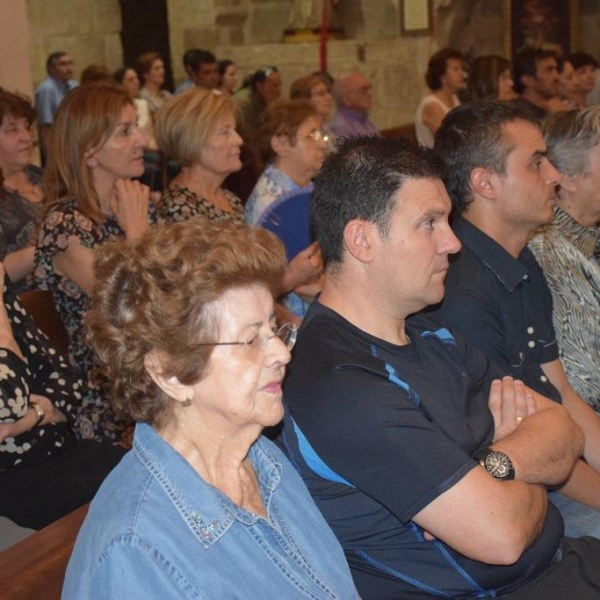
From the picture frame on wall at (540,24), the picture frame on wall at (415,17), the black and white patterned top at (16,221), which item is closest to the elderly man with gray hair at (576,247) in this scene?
the black and white patterned top at (16,221)

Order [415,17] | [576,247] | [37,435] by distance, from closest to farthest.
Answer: [37,435]
[576,247]
[415,17]

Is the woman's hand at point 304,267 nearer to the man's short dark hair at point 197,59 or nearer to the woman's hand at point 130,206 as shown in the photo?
the woman's hand at point 130,206

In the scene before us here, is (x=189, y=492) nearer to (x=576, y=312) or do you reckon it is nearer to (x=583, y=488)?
(x=583, y=488)

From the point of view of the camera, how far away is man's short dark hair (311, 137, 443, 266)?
1991 millimetres

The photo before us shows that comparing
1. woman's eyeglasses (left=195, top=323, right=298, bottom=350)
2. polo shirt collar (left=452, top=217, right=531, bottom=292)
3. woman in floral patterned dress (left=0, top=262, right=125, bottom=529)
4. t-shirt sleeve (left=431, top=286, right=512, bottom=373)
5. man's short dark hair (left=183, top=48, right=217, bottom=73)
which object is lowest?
woman in floral patterned dress (left=0, top=262, right=125, bottom=529)

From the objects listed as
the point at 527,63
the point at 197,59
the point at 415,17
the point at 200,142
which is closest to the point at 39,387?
the point at 200,142

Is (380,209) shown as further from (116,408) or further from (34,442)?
(34,442)

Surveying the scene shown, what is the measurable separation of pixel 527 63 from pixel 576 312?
16.4 ft

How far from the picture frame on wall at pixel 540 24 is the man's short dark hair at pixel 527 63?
150 inches

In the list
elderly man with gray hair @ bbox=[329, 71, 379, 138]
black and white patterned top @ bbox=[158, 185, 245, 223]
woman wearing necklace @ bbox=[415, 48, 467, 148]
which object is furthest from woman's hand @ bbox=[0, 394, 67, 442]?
woman wearing necklace @ bbox=[415, 48, 467, 148]

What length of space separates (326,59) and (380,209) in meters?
7.82

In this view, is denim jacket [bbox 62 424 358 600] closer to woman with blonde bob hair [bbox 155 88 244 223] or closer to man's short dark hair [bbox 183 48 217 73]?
woman with blonde bob hair [bbox 155 88 244 223]

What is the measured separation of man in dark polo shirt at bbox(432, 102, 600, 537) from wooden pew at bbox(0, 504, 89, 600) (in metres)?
1.03

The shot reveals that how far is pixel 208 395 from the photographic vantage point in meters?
1.54
